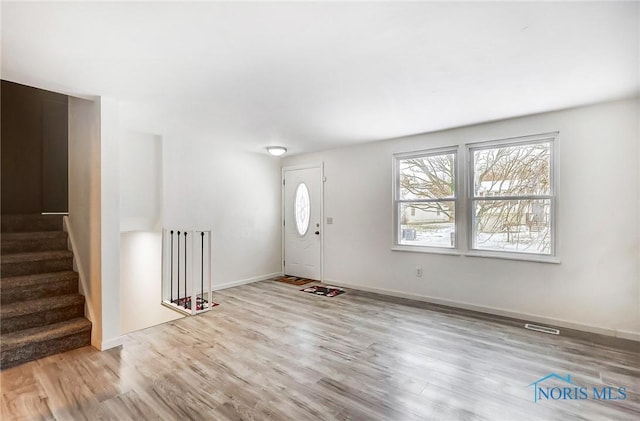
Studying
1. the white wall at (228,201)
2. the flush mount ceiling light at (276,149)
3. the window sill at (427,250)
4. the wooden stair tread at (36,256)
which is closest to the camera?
the wooden stair tread at (36,256)

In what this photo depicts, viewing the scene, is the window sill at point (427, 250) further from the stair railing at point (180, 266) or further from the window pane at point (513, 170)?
the stair railing at point (180, 266)

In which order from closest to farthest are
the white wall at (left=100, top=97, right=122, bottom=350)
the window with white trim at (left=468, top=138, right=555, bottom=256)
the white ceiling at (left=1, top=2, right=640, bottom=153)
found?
the white ceiling at (left=1, top=2, right=640, bottom=153), the white wall at (left=100, top=97, right=122, bottom=350), the window with white trim at (left=468, top=138, right=555, bottom=256)

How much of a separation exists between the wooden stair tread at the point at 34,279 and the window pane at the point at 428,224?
420 cm

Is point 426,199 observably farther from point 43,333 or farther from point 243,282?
point 43,333

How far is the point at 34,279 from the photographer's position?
121 inches

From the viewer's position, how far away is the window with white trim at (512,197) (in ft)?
11.4

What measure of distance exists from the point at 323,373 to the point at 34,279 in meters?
3.11

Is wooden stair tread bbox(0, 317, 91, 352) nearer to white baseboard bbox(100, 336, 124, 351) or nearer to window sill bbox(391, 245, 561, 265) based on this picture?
white baseboard bbox(100, 336, 124, 351)

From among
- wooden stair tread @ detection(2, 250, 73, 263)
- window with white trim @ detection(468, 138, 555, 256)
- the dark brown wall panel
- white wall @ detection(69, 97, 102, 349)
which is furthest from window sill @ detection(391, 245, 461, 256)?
the dark brown wall panel

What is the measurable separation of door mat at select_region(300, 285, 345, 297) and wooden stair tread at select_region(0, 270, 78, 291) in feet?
10.1

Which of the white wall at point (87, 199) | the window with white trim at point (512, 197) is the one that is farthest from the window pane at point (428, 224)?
the white wall at point (87, 199)

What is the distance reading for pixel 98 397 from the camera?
6.95 feet

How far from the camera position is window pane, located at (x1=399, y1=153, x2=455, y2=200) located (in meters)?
4.17

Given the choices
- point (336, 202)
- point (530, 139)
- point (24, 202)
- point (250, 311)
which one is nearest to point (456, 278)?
point (530, 139)
